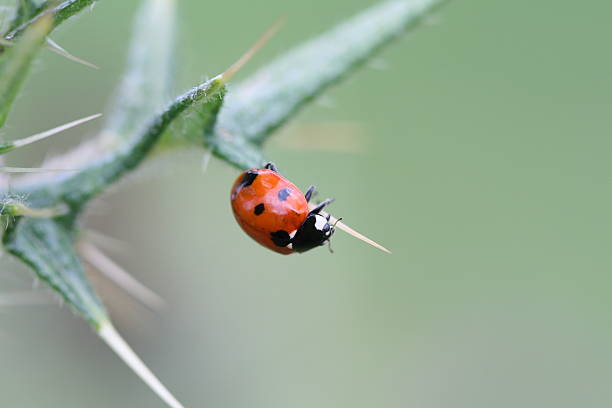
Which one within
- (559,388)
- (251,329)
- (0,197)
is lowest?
(0,197)

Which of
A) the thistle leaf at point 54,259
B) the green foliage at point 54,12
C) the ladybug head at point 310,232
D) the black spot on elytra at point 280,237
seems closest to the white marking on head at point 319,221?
the ladybug head at point 310,232

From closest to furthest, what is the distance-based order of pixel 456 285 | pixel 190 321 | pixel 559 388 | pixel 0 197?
pixel 0 197
pixel 190 321
pixel 559 388
pixel 456 285

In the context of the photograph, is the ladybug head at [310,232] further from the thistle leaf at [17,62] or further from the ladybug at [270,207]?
the thistle leaf at [17,62]

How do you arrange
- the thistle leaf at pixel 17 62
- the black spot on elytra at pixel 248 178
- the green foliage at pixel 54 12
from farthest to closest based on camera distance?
the black spot on elytra at pixel 248 178 < the green foliage at pixel 54 12 < the thistle leaf at pixel 17 62

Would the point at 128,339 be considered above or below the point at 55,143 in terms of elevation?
below

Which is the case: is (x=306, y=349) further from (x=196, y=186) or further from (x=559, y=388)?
(x=559, y=388)

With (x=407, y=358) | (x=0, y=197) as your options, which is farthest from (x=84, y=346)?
(x=0, y=197)

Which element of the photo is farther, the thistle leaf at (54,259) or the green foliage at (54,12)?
the thistle leaf at (54,259)

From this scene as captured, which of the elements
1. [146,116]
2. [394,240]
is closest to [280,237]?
[146,116]
